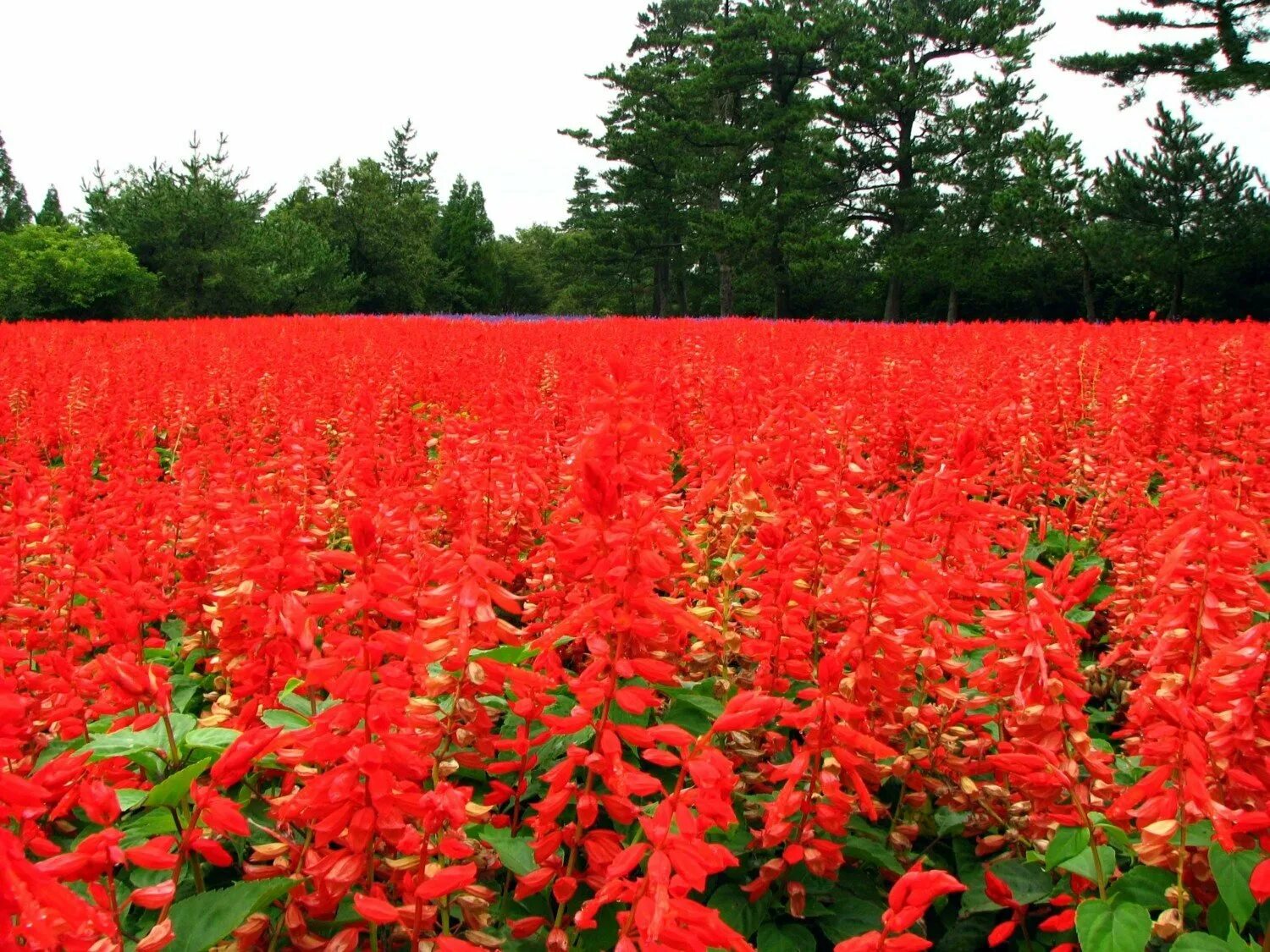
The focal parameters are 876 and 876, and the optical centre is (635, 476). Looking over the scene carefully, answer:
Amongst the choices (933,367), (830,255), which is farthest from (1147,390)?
(830,255)

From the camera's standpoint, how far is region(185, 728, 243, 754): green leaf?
156 centimetres

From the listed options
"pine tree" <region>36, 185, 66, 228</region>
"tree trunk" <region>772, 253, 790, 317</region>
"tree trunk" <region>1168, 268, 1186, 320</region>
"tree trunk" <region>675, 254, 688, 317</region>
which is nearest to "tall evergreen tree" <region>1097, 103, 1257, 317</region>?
"tree trunk" <region>1168, 268, 1186, 320</region>

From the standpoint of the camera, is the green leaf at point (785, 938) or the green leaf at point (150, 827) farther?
the green leaf at point (785, 938)

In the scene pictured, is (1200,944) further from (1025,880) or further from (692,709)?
(692,709)

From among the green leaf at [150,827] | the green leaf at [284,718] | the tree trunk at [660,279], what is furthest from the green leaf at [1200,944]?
the tree trunk at [660,279]

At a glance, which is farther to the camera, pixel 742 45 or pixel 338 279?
pixel 338 279

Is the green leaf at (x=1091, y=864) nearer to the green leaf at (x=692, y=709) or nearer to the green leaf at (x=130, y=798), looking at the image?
the green leaf at (x=692, y=709)

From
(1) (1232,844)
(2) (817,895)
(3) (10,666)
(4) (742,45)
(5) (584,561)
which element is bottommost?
(2) (817,895)

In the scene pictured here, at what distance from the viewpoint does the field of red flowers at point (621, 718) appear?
1.18m

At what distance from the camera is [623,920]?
1.07m

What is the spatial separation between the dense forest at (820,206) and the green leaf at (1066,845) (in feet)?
76.8

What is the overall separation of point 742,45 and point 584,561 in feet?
108

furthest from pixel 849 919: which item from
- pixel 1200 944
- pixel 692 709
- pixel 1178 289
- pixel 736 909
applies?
pixel 1178 289

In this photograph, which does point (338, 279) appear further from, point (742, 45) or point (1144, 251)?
point (1144, 251)
